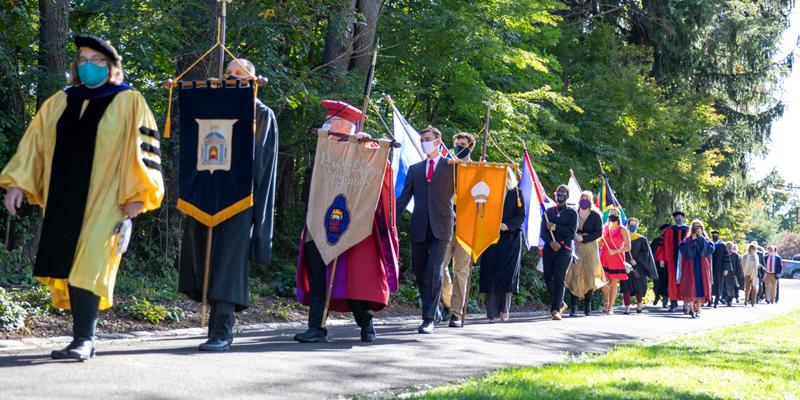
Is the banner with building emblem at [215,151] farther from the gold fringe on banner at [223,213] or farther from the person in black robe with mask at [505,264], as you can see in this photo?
the person in black robe with mask at [505,264]

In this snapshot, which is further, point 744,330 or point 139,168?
point 744,330

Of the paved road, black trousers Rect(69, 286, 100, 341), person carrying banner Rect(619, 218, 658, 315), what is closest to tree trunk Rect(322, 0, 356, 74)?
the paved road

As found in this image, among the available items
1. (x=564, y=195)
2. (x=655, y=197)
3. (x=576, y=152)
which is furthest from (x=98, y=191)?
(x=655, y=197)

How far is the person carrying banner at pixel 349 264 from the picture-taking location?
954cm

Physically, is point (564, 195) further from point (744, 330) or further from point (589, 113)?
point (589, 113)

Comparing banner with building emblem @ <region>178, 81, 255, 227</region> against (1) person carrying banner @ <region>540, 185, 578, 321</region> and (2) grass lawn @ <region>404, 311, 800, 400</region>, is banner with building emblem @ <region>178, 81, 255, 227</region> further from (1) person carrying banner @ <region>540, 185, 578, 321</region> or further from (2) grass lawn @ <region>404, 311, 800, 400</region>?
(1) person carrying banner @ <region>540, 185, 578, 321</region>

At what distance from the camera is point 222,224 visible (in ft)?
26.8

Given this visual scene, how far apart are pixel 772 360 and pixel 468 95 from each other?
8.68m

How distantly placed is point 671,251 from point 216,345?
55.6ft

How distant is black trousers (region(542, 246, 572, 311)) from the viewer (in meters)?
17.0

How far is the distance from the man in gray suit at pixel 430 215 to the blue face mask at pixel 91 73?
5.16 metres

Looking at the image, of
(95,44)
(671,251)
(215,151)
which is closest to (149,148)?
(95,44)

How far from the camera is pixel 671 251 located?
23531mm

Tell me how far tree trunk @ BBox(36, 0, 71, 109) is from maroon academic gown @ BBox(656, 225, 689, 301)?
13219 millimetres
